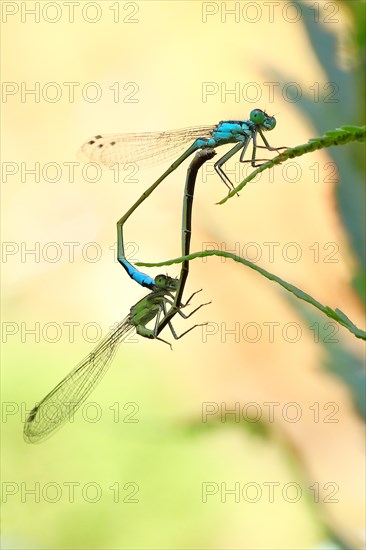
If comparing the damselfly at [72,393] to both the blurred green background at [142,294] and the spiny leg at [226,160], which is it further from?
the blurred green background at [142,294]

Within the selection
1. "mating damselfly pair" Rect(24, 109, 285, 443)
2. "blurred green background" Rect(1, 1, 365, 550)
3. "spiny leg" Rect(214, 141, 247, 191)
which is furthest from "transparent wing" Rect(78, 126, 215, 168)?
"blurred green background" Rect(1, 1, 365, 550)

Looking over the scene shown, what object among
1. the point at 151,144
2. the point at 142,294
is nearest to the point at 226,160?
the point at 151,144

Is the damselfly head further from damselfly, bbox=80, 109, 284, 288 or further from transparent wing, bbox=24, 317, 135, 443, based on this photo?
transparent wing, bbox=24, 317, 135, 443

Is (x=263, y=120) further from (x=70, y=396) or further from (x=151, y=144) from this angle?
(x=70, y=396)

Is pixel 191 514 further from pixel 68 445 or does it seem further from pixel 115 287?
pixel 115 287

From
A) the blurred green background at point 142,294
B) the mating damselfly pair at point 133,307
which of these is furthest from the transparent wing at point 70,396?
the blurred green background at point 142,294

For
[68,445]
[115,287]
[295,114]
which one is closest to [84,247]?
[115,287]

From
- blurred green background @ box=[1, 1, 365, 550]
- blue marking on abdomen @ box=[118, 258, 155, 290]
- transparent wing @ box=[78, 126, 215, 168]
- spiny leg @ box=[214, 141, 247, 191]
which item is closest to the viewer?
spiny leg @ box=[214, 141, 247, 191]
